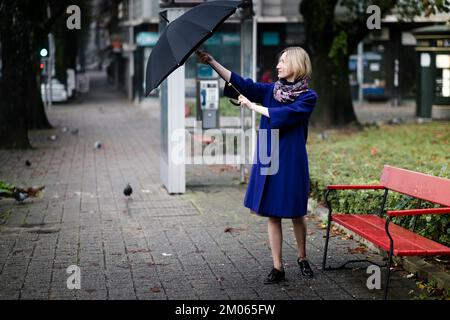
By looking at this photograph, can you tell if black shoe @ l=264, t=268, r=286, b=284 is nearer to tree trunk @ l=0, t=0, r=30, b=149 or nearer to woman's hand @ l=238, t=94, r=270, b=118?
woman's hand @ l=238, t=94, r=270, b=118

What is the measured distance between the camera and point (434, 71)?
23.4 m

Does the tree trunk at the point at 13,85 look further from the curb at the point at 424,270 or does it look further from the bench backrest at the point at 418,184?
the bench backrest at the point at 418,184

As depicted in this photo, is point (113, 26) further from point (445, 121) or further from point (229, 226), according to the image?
point (229, 226)

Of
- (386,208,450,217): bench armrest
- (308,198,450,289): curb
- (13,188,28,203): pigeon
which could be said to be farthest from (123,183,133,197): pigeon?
(386,208,450,217): bench armrest

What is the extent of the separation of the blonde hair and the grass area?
6.02 feet

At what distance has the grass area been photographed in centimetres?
765

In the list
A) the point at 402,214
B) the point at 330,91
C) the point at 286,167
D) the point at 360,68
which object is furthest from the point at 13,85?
the point at 360,68

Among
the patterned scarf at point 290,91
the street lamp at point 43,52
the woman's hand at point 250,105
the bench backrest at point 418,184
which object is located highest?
the street lamp at point 43,52

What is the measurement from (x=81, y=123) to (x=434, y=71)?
11961 mm

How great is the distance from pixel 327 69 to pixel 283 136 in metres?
14.9

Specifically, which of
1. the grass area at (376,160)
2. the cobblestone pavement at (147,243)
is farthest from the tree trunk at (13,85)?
the grass area at (376,160)

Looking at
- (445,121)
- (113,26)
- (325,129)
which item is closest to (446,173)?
(325,129)

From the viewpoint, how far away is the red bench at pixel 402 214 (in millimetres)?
5683

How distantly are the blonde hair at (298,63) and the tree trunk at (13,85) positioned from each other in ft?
42.3
